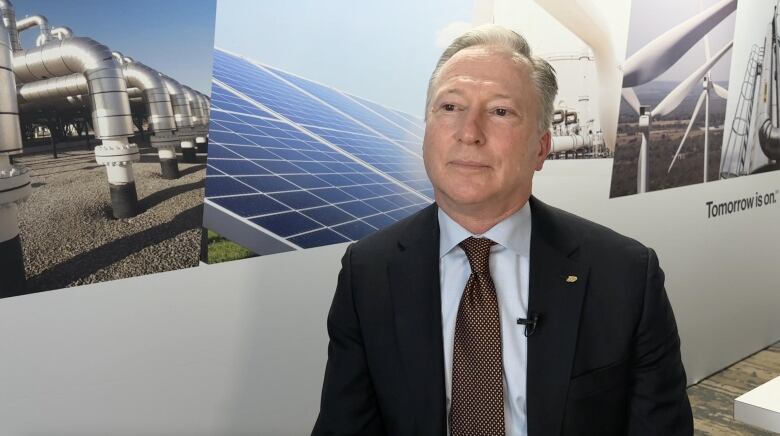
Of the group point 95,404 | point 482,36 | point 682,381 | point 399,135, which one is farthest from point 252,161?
point 682,381

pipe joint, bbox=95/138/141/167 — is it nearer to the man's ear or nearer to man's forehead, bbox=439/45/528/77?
man's forehead, bbox=439/45/528/77

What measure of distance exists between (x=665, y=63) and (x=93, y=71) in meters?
3.19

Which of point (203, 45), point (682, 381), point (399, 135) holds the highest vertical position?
point (203, 45)

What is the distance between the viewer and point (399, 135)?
287 cm

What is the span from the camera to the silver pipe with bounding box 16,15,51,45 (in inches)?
71.6

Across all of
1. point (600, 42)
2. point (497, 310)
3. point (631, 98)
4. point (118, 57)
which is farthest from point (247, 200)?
point (631, 98)

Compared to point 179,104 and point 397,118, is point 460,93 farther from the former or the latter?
point 397,118

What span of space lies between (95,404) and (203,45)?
1083mm

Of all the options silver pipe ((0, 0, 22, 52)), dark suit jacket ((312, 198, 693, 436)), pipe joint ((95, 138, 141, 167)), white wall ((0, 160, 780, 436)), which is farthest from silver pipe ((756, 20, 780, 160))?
silver pipe ((0, 0, 22, 52))

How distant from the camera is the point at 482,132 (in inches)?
59.1

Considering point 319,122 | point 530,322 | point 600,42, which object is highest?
point 600,42

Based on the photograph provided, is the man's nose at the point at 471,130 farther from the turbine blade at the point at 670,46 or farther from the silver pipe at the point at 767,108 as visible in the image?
the silver pipe at the point at 767,108

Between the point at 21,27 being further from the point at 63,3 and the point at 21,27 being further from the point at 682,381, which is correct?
the point at 682,381

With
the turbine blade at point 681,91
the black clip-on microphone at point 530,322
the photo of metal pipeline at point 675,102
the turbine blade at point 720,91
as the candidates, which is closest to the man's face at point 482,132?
the black clip-on microphone at point 530,322
